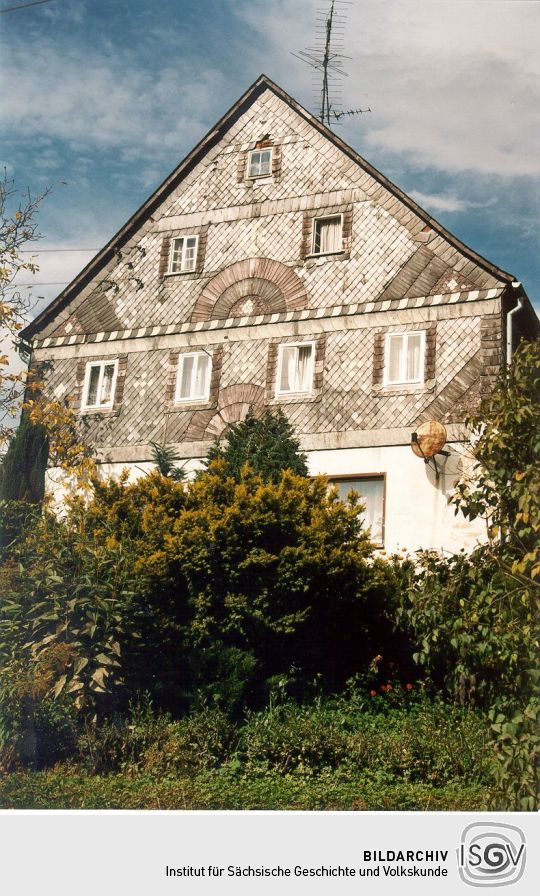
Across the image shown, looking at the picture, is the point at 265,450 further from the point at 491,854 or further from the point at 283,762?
the point at 491,854

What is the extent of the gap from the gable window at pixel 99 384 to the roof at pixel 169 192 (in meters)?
0.55

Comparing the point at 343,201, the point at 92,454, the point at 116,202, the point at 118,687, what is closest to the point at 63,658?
the point at 118,687

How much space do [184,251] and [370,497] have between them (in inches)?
111

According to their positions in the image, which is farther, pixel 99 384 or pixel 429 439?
pixel 99 384

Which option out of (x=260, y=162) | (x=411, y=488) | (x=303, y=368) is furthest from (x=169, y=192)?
(x=411, y=488)

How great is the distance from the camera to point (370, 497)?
331 inches

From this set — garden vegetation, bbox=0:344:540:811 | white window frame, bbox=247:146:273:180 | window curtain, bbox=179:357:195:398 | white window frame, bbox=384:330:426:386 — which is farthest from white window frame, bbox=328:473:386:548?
white window frame, bbox=247:146:273:180

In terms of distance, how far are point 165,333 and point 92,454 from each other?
1240mm

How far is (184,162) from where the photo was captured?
8352mm

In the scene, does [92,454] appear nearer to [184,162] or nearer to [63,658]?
[63,658]

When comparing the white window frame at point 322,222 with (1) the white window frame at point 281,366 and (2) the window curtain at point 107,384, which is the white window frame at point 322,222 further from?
(2) the window curtain at point 107,384

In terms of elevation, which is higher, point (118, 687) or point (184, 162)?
point (184, 162)

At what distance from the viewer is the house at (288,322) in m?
8.39

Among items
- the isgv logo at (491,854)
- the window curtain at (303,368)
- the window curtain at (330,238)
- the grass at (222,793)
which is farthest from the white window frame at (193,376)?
the isgv logo at (491,854)
